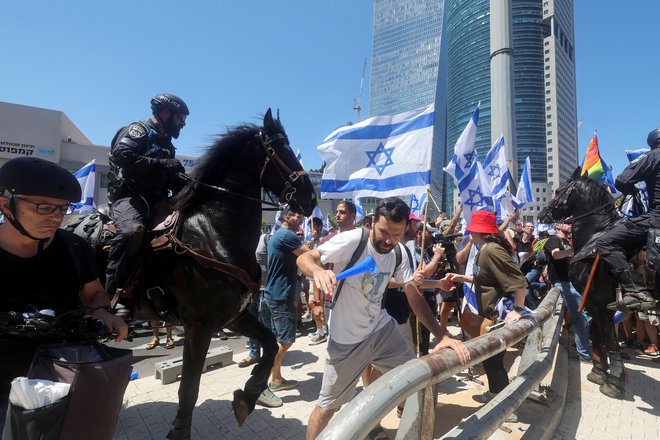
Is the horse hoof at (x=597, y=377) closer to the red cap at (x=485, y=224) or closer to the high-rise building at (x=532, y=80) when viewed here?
the red cap at (x=485, y=224)

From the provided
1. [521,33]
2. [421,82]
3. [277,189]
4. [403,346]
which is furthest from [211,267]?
[521,33]

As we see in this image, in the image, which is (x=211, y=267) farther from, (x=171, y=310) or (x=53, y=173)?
(x=53, y=173)

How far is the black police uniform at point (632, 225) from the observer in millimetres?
4090

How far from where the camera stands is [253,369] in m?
3.04

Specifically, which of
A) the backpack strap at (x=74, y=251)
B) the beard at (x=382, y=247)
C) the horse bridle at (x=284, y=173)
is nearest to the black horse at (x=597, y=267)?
the beard at (x=382, y=247)

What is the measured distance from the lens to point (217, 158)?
3.28m

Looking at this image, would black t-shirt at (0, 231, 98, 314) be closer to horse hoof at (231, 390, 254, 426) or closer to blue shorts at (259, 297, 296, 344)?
horse hoof at (231, 390, 254, 426)

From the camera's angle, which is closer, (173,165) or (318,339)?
(173,165)

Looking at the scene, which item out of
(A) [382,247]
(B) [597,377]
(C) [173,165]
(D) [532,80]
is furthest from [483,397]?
(D) [532,80]

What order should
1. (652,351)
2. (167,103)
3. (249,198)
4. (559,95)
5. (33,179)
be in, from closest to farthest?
(33,179)
(249,198)
(167,103)
(652,351)
(559,95)

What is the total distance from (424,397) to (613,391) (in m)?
4.22

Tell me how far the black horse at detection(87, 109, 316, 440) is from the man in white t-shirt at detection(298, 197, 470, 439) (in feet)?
2.70

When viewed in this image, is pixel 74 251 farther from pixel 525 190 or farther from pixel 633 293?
pixel 525 190

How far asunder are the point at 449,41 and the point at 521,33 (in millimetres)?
18298
